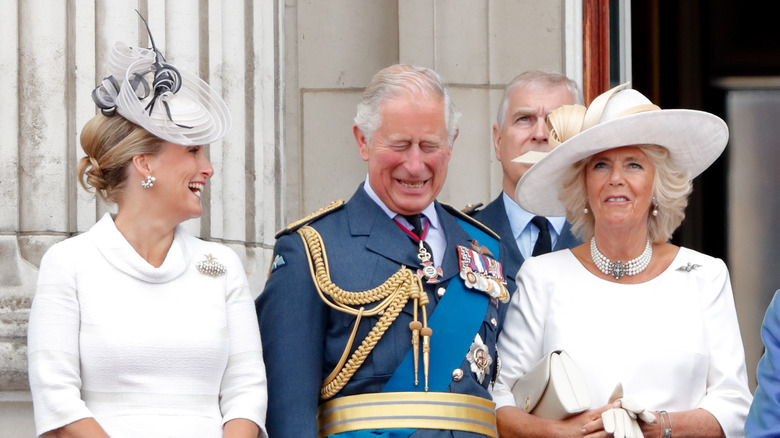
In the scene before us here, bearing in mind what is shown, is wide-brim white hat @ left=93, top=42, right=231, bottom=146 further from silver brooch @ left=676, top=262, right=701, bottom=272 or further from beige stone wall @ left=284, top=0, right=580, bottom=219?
beige stone wall @ left=284, top=0, right=580, bottom=219

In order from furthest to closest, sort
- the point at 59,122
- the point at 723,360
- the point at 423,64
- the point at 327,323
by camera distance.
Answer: the point at 423,64, the point at 59,122, the point at 723,360, the point at 327,323

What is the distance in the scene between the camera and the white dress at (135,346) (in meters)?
2.96

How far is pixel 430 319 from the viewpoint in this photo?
331cm

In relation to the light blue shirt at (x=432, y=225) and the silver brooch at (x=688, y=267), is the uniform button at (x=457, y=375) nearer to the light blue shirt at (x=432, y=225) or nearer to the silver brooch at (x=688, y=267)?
the light blue shirt at (x=432, y=225)

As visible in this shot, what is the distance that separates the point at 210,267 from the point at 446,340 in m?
0.59

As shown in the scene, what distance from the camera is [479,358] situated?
3348mm

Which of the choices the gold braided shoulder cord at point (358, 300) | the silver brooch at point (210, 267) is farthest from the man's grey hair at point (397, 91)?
the silver brooch at point (210, 267)

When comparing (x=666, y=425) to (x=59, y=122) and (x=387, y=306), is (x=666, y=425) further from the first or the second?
(x=59, y=122)

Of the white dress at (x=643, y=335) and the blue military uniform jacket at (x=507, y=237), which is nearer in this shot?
the white dress at (x=643, y=335)

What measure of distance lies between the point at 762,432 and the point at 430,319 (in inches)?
33.6

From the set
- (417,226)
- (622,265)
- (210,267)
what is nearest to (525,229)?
(622,265)

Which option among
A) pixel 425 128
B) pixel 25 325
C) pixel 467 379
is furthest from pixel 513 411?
pixel 25 325

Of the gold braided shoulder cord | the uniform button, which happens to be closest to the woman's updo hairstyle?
the gold braided shoulder cord

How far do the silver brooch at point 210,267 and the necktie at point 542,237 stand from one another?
129 cm
